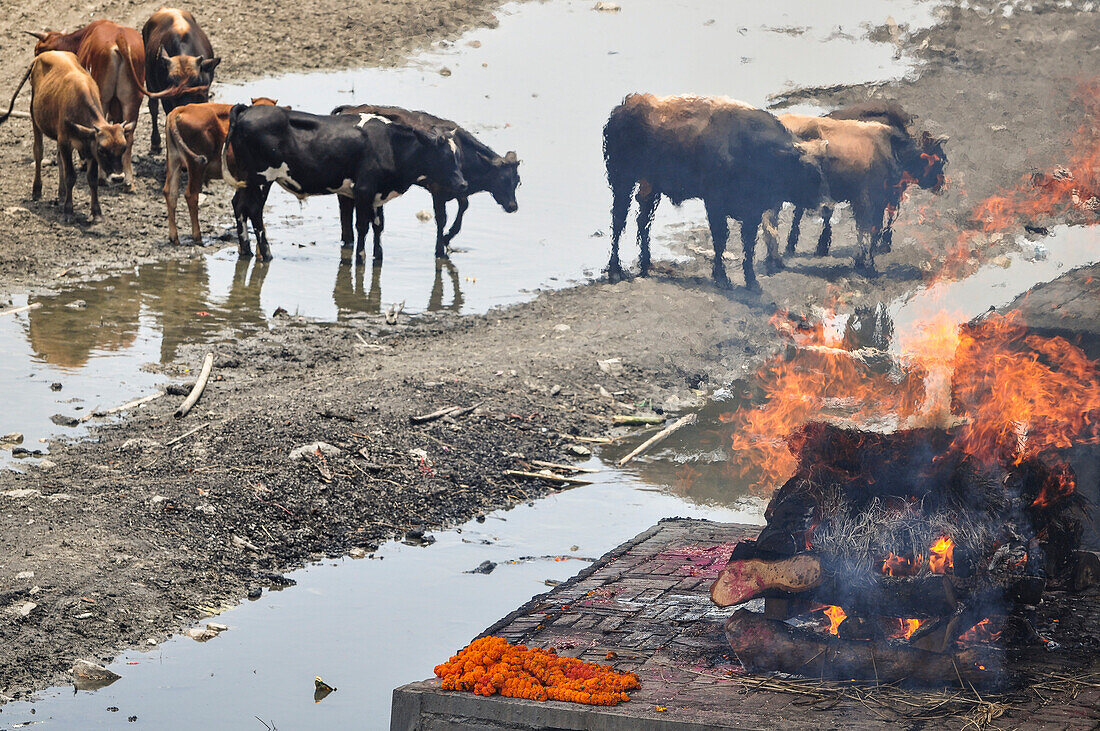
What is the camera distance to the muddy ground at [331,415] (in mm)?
7316

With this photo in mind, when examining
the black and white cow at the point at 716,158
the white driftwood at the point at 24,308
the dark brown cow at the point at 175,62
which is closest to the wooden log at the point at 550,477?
the white driftwood at the point at 24,308

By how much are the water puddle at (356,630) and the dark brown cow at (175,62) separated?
38.9 ft

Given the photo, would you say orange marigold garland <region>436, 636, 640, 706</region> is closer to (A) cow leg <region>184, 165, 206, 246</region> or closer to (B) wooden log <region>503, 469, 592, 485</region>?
(B) wooden log <region>503, 469, 592, 485</region>

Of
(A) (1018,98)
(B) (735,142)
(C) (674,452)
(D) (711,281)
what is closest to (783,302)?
(D) (711,281)

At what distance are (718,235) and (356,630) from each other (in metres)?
9.79

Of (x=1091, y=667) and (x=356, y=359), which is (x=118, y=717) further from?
(x=356, y=359)

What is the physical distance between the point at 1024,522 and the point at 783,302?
9.11 meters

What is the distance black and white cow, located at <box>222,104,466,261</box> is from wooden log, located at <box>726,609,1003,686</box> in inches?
447

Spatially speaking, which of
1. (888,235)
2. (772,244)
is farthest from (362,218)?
(888,235)

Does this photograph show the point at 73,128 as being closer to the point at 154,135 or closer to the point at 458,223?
the point at 154,135

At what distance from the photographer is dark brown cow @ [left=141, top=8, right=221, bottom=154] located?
18.6 m

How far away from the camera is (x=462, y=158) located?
17.9 metres

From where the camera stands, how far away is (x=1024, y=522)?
6414 millimetres

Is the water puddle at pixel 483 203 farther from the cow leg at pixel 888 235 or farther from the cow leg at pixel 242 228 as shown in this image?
the cow leg at pixel 888 235
